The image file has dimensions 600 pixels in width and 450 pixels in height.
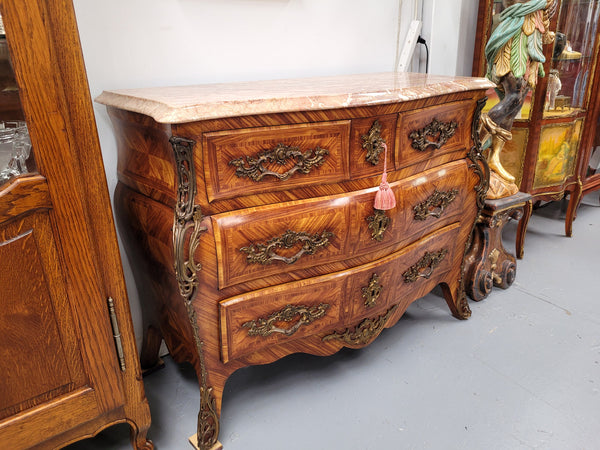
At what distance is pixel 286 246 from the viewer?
46.4 inches

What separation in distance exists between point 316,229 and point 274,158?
23 centimetres

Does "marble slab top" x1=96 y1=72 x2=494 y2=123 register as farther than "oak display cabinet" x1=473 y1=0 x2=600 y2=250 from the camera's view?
No

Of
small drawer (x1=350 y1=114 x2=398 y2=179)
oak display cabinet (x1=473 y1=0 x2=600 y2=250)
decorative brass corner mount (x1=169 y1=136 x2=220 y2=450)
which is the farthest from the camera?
oak display cabinet (x1=473 y1=0 x2=600 y2=250)

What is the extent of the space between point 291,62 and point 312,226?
876 mm

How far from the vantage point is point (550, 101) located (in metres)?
2.42

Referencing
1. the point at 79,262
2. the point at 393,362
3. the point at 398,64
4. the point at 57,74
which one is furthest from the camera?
the point at 398,64

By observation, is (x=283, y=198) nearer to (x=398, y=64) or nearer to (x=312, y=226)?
(x=312, y=226)

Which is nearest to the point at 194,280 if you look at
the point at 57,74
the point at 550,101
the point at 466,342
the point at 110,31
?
the point at 57,74

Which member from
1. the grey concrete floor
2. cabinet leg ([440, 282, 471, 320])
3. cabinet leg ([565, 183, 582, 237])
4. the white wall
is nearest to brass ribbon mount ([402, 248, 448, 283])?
cabinet leg ([440, 282, 471, 320])

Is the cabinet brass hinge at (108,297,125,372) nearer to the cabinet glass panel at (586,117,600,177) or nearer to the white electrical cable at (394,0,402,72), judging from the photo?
the white electrical cable at (394,0,402,72)

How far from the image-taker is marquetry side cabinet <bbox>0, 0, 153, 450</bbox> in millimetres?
876

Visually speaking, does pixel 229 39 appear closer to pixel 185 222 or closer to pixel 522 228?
pixel 185 222

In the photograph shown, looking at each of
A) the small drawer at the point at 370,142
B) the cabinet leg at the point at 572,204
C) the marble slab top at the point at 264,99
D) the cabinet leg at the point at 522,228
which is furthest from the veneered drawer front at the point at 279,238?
the cabinet leg at the point at 572,204

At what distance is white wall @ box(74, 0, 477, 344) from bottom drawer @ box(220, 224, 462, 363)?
0.64m
